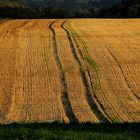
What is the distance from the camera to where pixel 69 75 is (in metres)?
26.7

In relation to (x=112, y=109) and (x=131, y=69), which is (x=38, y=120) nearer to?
(x=112, y=109)

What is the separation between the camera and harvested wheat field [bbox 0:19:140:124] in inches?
764

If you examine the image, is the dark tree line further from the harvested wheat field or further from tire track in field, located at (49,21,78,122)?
tire track in field, located at (49,21,78,122)

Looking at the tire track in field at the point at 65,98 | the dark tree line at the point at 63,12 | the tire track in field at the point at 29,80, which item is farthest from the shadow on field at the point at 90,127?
the dark tree line at the point at 63,12

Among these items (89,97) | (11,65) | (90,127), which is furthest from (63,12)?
(90,127)

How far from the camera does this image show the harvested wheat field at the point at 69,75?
19406 millimetres

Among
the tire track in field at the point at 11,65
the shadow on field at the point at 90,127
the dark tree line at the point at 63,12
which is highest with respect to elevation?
the shadow on field at the point at 90,127

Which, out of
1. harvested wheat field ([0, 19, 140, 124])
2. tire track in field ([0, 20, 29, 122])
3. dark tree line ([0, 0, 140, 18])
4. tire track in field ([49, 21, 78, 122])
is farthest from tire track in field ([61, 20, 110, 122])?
dark tree line ([0, 0, 140, 18])

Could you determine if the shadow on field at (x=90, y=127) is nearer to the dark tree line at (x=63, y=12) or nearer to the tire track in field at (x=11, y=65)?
the tire track in field at (x=11, y=65)

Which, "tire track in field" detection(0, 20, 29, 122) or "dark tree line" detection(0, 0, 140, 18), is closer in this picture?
"tire track in field" detection(0, 20, 29, 122)

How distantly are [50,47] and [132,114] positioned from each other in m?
16.2

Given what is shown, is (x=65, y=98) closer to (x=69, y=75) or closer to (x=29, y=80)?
(x=29, y=80)

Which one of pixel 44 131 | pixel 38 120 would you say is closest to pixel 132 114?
pixel 38 120

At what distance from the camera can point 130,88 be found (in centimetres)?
2400
